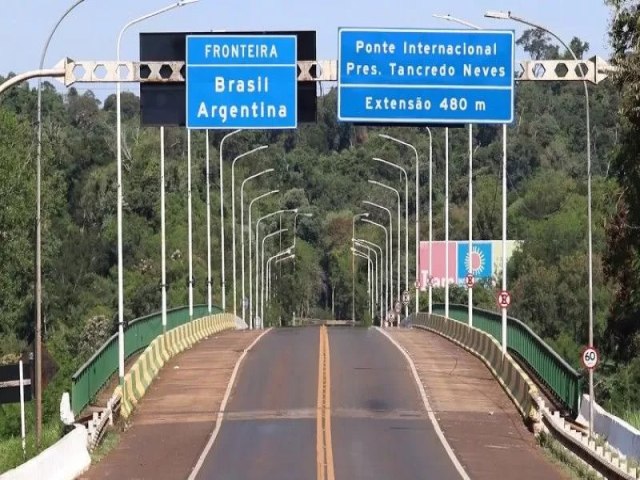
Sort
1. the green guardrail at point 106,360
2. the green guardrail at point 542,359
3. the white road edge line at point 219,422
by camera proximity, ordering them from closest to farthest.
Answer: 1. the white road edge line at point 219,422
2. the green guardrail at point 106,360
3. the green guardrail at point 542,359

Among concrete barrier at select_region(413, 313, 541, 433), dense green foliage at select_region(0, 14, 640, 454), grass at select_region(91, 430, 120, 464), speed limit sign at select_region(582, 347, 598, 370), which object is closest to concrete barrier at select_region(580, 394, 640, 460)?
speed limit sign at select_region(582, 347, 598, 370)

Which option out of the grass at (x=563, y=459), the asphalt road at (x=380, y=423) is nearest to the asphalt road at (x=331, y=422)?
the asphalt road at (x=380, y=423)

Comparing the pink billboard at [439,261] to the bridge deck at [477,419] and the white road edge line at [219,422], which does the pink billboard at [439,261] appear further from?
the white road edge line at [219,422]

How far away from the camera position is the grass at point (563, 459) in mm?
26328

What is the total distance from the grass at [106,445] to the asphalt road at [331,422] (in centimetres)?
214

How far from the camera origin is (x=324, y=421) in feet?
112

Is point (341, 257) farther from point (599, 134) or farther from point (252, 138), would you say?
point (599, 134)

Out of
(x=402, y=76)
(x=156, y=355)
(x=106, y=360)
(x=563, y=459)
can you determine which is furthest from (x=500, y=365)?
(x=563, y=459)

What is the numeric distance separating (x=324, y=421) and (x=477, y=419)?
3.74 metres

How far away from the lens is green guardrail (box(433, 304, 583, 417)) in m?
33.8

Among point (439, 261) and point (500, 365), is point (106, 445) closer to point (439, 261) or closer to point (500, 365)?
point (500, 365)

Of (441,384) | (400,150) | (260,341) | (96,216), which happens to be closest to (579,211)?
(96,216)

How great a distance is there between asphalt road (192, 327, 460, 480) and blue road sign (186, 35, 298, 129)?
660 cm

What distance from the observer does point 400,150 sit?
179875mm
